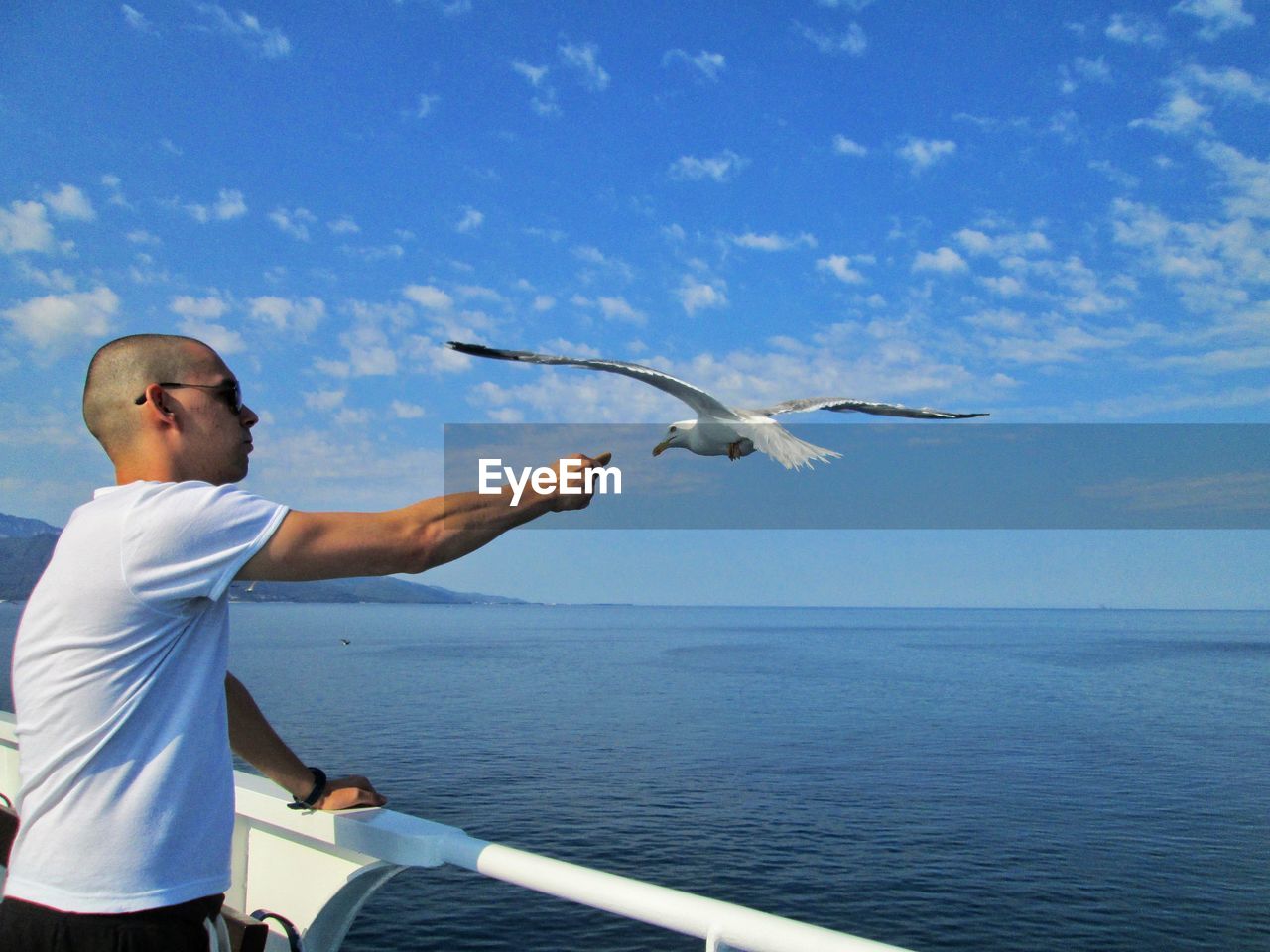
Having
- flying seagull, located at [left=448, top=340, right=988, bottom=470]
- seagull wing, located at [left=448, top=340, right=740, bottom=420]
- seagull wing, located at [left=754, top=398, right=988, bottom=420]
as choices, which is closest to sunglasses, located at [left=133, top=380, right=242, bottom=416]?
seagull wing, located at [left=448, top=340, right=740, bottom=420]

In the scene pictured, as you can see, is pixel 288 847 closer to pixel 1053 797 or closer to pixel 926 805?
pixel 926 805

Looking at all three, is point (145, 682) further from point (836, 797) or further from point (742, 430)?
point (836, 797)

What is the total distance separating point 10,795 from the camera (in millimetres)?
4176

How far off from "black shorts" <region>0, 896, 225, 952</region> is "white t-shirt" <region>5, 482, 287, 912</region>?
0.08 feet

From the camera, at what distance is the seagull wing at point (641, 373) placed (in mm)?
5812

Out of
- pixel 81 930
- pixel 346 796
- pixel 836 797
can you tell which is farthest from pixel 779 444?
pixel 836 797

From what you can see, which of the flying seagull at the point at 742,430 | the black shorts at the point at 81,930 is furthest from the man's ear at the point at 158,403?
the flying seagull at the point at 742,430

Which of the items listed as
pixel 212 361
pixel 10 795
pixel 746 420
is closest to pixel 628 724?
pixel 746 420

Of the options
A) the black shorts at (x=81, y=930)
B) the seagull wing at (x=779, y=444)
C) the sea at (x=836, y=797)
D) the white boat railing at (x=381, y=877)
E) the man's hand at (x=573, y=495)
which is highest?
the seagull wing at (x=779, y=444)

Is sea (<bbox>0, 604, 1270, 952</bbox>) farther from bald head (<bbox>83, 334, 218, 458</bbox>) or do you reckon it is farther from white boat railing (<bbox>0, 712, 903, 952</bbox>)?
bald head (<bbox>83, 334, 218, 458</bbox>)

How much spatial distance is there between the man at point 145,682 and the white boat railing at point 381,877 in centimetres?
65

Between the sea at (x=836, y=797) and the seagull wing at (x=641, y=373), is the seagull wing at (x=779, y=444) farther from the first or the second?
the sea at (x=836, y=797)

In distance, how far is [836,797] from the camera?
22656 mm

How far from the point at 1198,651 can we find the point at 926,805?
238 feet
